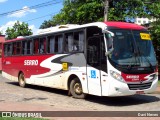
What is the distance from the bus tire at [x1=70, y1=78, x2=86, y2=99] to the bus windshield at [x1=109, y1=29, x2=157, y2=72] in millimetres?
2623

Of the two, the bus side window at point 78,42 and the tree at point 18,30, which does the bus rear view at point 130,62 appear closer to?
the bus side window at point 78,42

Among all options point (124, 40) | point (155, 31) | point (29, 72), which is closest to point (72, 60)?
point (124, 40)

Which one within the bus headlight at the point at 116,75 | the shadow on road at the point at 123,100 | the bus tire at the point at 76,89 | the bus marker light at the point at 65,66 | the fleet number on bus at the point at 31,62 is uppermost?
the fleet number on bus at the point at 31,62

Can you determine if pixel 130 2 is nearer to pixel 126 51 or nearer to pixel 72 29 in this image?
pixel 72 29

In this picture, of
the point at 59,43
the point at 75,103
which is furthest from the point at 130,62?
the point at 59,43

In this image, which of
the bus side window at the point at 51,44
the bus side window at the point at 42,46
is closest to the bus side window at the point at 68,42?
the bus side window at the point at 51,44

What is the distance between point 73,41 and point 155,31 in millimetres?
13997

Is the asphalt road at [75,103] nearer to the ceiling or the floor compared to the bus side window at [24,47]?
nearer to the floor

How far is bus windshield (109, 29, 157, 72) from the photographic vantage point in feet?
41.6

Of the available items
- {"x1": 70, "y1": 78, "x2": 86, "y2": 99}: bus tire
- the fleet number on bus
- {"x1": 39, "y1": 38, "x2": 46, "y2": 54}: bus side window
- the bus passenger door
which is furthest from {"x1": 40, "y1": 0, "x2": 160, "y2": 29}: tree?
the bus passenger door

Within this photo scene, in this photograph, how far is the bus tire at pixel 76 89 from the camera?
1464cm

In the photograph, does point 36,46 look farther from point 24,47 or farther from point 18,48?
point 18,48

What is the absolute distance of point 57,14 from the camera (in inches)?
1396

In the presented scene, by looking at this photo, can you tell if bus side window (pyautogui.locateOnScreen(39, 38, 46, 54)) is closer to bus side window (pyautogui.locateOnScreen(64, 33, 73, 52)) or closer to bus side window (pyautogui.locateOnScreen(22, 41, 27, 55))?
bus side window (pyautogui.locateOnScreen(22, 41, 27, 55))
